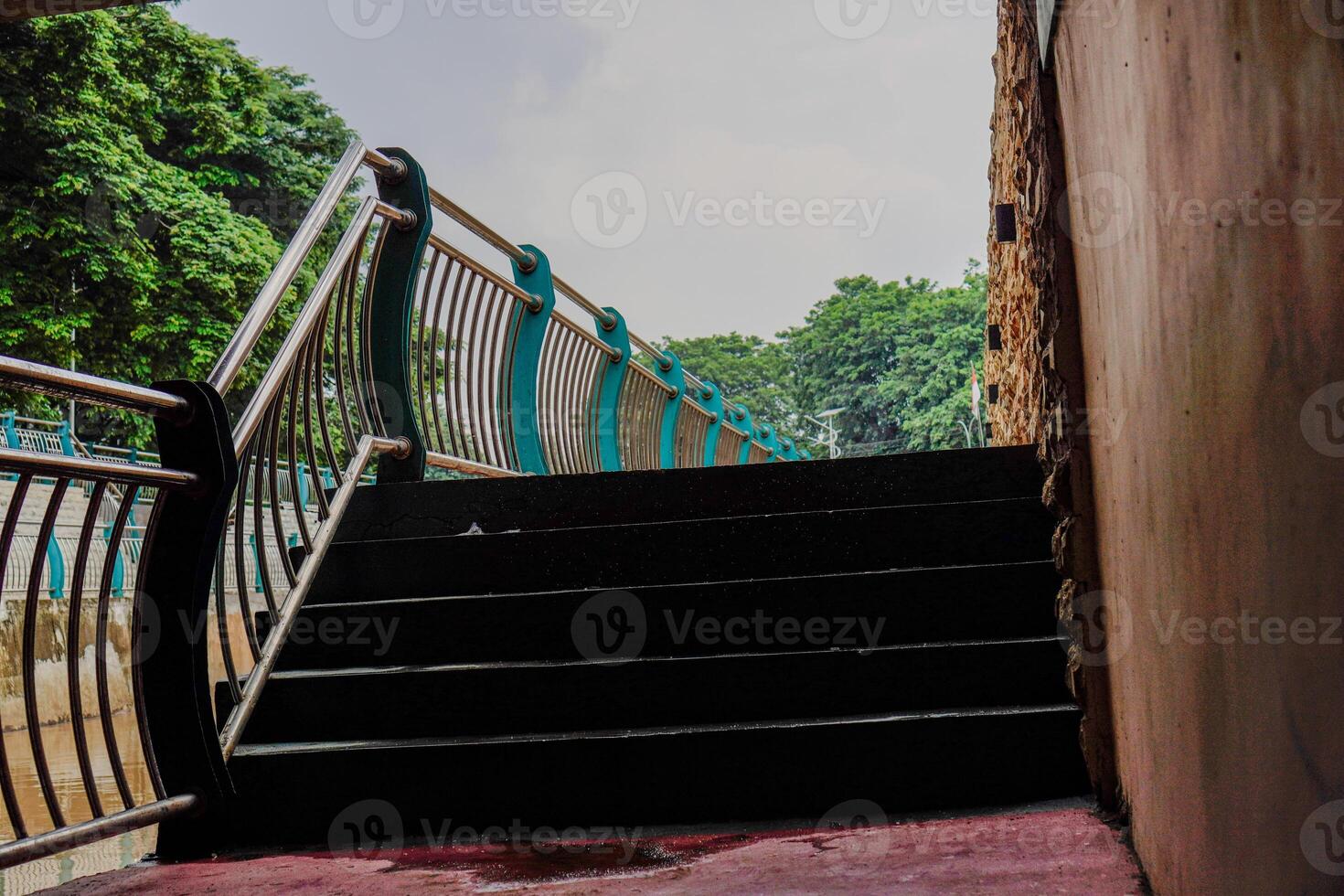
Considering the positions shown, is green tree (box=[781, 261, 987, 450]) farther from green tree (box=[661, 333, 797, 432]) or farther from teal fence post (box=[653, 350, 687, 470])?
teal fence post (box=[653, 350, 687, 470])

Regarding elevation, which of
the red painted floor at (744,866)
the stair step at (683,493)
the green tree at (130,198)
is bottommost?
the red painted floor at (744,866)

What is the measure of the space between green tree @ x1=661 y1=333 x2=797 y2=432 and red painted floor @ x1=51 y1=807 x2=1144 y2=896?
60.4 metres

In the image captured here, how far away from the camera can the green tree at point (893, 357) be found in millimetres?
50219

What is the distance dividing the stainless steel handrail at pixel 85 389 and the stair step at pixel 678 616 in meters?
0.96

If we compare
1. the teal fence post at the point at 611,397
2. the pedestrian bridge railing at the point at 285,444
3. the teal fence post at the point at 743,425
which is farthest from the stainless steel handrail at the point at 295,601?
the teal fence post at the point at 743,425

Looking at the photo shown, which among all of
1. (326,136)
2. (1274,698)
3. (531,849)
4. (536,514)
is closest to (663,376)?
(536,514)

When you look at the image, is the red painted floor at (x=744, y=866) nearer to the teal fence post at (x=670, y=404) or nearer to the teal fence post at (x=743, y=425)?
the teal fence post at (x=670, y=404)

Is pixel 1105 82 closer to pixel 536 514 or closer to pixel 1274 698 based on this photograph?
pixel 1274 698

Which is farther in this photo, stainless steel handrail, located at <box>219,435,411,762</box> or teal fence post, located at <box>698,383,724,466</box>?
teal fence post, located at <box>698,383,724,466</box>

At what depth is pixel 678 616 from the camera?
290 centimetres

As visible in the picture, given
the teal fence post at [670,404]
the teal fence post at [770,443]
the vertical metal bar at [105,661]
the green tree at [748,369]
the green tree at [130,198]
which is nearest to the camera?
the vertical metal bar at [105,661]

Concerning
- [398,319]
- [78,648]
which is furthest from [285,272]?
[78,648]

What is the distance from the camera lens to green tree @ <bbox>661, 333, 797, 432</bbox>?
6675 cm

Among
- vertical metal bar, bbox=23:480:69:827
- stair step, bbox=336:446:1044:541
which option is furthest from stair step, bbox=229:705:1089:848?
stair step, bbox=336:446:1044:541
